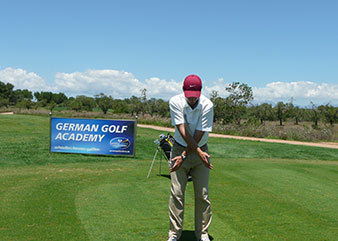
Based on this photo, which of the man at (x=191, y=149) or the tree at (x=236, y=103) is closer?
the man at (x=191, y=149)

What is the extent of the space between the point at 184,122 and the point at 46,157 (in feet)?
41.4

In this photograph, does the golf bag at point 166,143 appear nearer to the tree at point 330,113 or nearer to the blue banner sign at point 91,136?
the blue banner sign at point 91,136

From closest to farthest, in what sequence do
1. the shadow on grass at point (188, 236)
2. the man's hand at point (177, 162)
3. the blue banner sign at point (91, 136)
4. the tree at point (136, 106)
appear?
1. the man's hand at point (177, 162)
2. the shadow on grass at point (188, 236)
3. the blue banner sign at point (91, 136)
4. the tree at point (136, 106)

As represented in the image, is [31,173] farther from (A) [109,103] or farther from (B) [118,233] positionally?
(A) [109,103]

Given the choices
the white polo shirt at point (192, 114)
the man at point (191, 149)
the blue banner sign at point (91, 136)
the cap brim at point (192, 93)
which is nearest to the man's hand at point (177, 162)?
the man at point (191, 149)

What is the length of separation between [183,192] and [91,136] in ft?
40.5

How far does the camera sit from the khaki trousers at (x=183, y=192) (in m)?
4.64

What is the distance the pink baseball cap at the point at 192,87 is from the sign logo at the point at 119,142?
12.3 m

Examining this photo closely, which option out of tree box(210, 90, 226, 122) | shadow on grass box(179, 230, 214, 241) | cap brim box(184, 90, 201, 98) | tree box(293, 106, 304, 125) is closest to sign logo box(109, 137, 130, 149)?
shadow on grass box(179, 230, 214, 241)

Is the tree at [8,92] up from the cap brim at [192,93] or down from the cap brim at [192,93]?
up

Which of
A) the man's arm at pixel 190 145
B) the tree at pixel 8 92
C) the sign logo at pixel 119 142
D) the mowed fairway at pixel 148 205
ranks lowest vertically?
the mowed fairway at pixel 148 205

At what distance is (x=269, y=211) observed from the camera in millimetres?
6684

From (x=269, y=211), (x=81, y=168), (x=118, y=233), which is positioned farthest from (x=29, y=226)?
(x=81, y=168)

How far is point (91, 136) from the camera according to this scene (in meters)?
16.5
